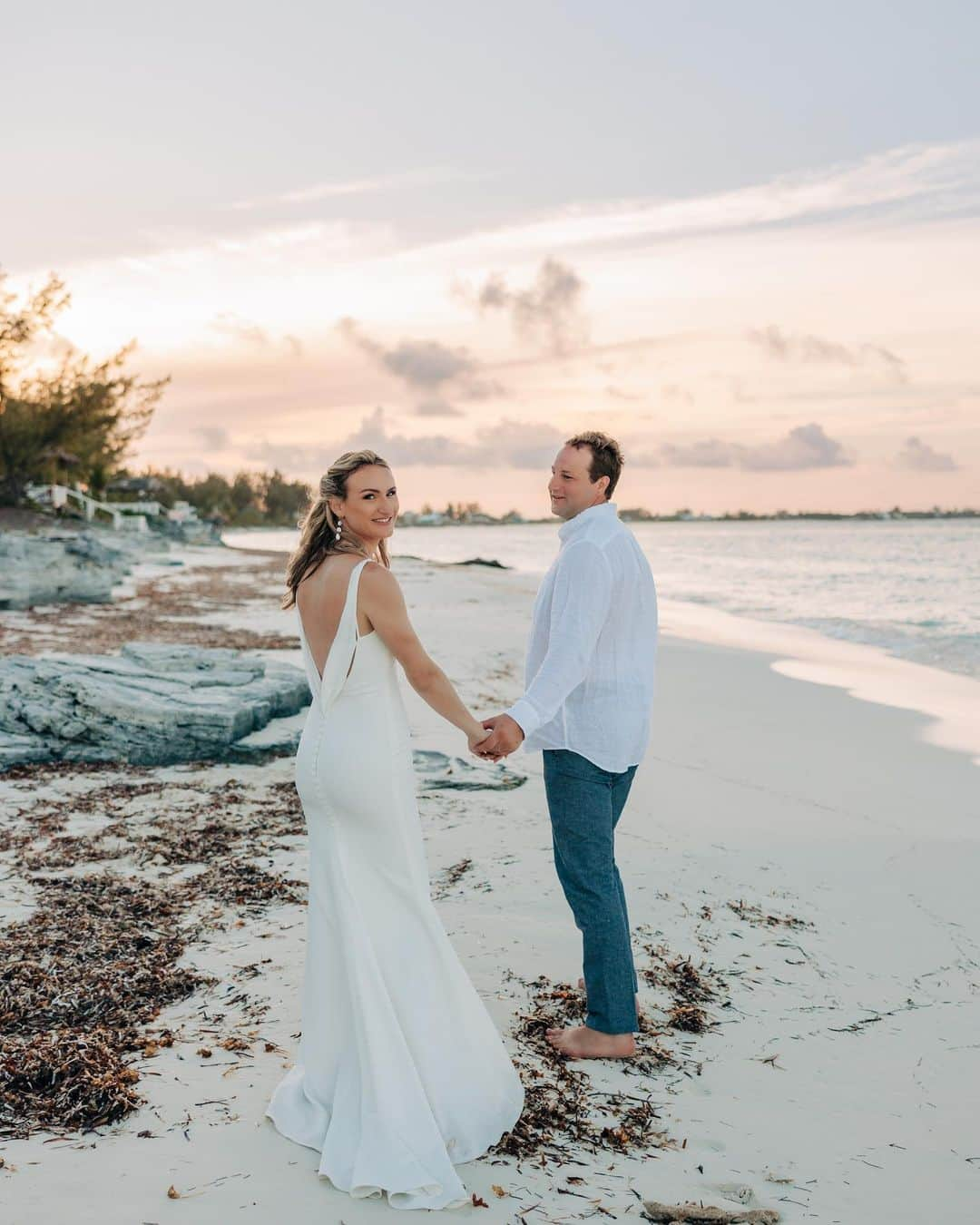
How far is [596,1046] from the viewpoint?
3975 mm

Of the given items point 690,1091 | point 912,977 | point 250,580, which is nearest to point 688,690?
point 912,977

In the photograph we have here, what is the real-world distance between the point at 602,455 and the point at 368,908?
195 centimetres

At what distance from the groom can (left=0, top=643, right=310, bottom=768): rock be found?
4951 mm

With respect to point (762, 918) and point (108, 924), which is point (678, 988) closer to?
point (762, 918)

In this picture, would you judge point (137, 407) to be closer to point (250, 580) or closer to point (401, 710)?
point (250, 580)

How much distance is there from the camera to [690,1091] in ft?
12.5

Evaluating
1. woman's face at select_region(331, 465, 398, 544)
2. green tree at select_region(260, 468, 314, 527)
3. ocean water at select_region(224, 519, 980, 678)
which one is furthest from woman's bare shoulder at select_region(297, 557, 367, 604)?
green tree at select_region(260, 468, 314, 527)

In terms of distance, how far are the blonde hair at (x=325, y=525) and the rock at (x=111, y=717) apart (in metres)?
5.09

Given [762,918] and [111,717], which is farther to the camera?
[111,717]

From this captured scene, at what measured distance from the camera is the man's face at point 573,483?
4.00 meters

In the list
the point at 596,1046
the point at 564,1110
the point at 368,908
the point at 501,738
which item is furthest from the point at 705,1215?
the point at 501,738

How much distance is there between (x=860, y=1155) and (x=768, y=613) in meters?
22.9

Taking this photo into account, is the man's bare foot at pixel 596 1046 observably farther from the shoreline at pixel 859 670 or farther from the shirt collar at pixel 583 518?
the shoreline at pixel 859 670

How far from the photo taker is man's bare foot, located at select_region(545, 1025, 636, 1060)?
397 cm
